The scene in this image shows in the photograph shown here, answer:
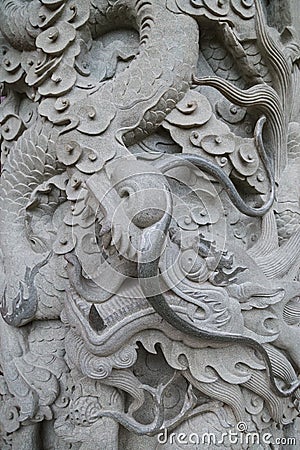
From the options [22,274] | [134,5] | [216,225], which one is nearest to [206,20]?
[134,5]

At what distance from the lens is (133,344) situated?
1576 mm

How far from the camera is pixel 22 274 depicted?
1.76m

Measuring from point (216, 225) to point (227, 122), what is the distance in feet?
1.01

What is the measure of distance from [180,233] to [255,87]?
480 mm

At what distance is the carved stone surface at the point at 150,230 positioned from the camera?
156 cm

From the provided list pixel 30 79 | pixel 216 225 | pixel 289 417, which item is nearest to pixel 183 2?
pixel 30 79

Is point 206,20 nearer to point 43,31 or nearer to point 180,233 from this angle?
point 43,31

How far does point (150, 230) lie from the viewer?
1465 mm

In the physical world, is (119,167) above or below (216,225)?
above

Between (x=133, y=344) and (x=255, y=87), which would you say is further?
(x=255, y=87)

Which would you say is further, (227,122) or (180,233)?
(227,122)

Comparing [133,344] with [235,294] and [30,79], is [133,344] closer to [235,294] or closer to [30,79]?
[235,294]

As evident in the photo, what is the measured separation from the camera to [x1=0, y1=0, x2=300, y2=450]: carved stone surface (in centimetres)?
156

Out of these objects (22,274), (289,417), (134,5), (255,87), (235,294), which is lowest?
(289,417)
